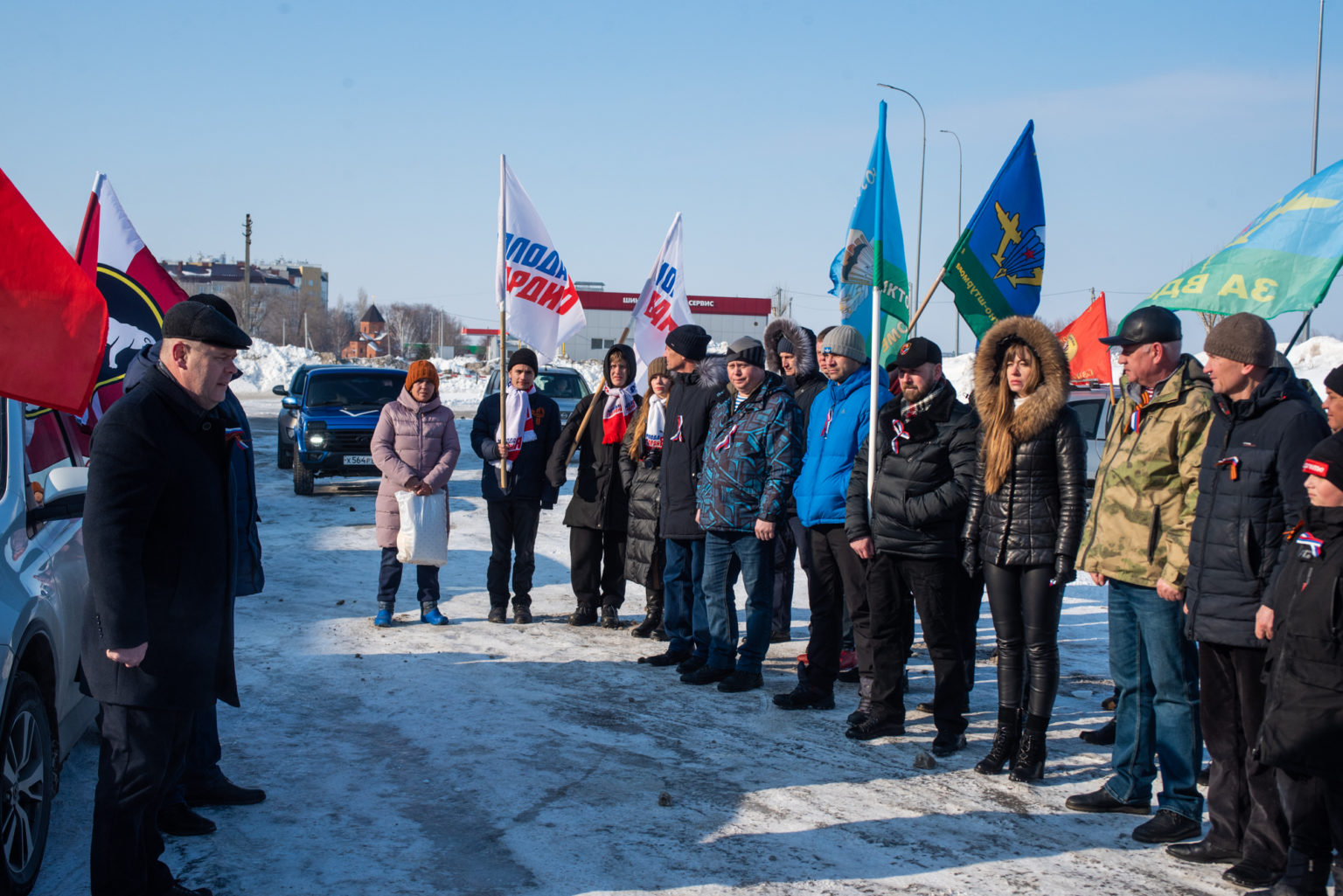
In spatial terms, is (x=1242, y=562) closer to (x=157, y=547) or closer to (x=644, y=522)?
(x=157, y=547)

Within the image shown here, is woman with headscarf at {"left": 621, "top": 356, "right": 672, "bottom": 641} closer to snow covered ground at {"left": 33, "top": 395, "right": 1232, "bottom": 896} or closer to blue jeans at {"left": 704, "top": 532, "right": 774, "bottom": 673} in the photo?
snow covered ground at {"left": 33, "top": 395, "right": 1232, "bottom": 896}

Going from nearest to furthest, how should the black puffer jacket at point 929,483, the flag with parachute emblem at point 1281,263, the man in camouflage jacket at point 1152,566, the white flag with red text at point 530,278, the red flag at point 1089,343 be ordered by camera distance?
the man in camouflage jacket at point 1152,566
the flag with parachute emblem at point 1281,263
the black puffer jacket at point 929,483
the white flag with red text at point 530,278
the red flag at point 1089,343

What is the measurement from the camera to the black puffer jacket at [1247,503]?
3.87m

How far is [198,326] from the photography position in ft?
11.3

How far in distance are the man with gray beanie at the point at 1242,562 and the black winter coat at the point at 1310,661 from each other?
0.20m

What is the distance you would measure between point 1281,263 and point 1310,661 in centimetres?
243

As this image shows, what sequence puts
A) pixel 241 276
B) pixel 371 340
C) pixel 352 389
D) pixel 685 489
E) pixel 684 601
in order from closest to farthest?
pixel 685 489, pixel 684 601, pixel 352 389, pixel 371 340, pixel 241 276

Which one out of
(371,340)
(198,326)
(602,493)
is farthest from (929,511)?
(371,340)

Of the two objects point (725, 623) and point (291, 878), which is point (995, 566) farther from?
point (291, 878)

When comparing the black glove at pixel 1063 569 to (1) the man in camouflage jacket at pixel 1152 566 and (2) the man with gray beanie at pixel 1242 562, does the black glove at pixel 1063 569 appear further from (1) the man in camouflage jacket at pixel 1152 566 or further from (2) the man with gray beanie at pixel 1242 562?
(2) the man with gray beanie at pixel 1242 562

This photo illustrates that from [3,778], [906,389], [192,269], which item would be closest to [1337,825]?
[906,389]

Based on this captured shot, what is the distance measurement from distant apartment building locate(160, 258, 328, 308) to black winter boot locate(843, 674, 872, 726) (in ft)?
366

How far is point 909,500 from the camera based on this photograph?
5391 millimetres

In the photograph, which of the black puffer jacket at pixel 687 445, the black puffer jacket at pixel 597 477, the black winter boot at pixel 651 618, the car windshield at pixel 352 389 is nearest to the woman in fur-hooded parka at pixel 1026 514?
the black puffer jacket at pixel 687 445
